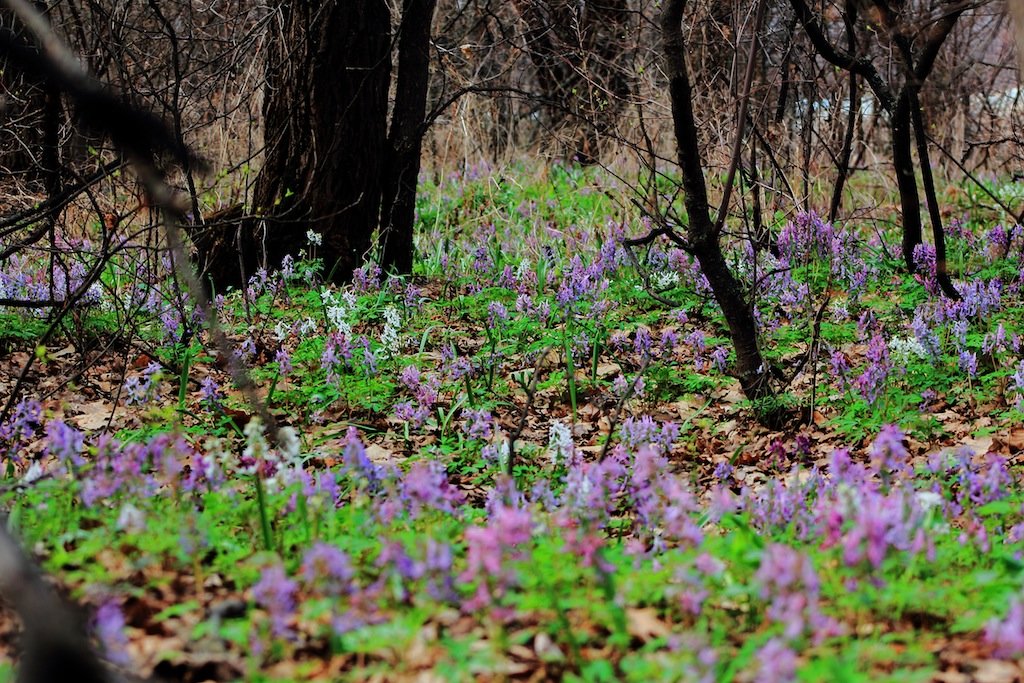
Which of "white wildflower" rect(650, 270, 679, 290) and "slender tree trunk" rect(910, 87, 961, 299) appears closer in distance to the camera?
"slender tree trunk" rect(910, 87, 961, 299)

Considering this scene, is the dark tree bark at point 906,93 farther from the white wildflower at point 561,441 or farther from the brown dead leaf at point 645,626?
the brown dead leaf at point 645,626

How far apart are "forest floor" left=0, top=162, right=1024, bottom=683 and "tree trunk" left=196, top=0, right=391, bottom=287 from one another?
323 millimetres

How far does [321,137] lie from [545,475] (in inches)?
158

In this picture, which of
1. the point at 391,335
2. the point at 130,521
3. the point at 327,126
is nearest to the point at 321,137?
the point at 327,126

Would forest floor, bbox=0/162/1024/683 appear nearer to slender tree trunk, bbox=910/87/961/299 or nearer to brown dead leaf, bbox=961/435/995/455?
brown dead leaf, bbox=961/435/995/455

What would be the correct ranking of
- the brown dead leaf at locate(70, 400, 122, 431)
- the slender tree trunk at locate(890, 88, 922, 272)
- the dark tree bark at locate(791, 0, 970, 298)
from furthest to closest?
1. the slender tree trunk at locate(890, 88, 922, 272)
2. the dark tree bark at locate(791, 0, 970, 298)
3. the brown dead leaf at locate(70, 400, 122, 431)

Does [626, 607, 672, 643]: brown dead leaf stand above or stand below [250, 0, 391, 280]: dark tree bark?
below

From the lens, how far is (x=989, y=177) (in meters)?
11.5

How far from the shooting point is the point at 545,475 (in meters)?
4.40

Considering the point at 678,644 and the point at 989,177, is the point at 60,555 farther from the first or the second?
the point at 989,177

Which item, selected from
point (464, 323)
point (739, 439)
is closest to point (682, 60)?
point (739, 439)

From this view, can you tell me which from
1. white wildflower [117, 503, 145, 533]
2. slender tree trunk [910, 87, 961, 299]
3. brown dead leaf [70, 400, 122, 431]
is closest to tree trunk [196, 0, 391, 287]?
brown dead leaf [70, 400, 122, 431]

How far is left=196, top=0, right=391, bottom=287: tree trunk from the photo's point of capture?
288 inches

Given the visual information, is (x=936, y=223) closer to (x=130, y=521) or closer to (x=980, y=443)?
(x=980, y=443)
